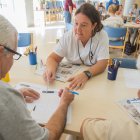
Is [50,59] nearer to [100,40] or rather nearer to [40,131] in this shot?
[100,40]

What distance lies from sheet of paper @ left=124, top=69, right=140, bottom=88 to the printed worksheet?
1.36 feet

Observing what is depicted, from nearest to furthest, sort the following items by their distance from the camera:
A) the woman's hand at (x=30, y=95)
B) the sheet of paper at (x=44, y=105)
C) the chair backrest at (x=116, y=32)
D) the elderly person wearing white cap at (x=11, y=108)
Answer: the elderly person wearing white cap at (x=11, y=108) → the sheet of paper at (x=44, y=105) → the woman's hand at (x=30, y=95) → the chair backrest at (x=116, y=32)

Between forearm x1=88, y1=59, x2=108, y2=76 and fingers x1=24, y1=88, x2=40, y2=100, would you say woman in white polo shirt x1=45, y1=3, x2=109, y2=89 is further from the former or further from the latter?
fingers x1=24, y1=88, x2=40, y2=100

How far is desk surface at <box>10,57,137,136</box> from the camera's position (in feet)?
3.18

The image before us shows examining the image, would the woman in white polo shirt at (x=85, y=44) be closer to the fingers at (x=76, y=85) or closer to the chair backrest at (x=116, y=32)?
the fingers at (x=76, y=85)

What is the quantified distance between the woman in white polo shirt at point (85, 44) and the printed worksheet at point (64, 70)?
5 cm

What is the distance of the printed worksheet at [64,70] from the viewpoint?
1403 mm

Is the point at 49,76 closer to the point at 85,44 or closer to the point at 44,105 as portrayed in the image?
the point at 44,105

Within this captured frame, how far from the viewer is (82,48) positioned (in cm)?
170

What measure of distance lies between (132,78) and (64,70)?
55cm

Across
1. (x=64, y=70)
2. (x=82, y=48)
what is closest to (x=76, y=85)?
(x=64, y=70)

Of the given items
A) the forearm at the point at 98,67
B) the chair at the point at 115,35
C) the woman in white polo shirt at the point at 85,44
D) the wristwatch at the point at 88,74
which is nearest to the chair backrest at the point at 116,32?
the chair at the point at 115,35

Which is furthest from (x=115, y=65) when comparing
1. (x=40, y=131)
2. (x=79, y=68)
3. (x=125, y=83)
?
(x=40, y=131)

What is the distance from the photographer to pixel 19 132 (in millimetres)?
624
